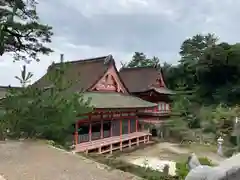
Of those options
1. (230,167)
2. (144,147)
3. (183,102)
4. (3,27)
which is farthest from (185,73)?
(230,167)

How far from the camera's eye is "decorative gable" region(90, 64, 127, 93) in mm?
17195

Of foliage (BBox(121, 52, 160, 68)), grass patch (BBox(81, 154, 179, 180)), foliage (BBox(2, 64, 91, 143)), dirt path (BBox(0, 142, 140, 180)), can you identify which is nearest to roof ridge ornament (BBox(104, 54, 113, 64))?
foliage (BBox(2, 64, 91, 143))

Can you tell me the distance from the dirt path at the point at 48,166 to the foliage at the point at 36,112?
49.1 inches

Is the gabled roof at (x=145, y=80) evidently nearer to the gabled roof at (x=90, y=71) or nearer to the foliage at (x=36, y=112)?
the gabled roof at (x=90, y=71)

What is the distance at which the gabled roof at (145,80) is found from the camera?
2502 cm

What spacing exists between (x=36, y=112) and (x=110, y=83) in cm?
1070

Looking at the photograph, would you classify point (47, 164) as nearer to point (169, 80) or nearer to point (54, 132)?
point (54, 132)

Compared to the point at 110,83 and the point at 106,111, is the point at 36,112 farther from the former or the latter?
the point at 110,83

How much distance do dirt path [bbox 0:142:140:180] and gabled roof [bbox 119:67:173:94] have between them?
60.2ft

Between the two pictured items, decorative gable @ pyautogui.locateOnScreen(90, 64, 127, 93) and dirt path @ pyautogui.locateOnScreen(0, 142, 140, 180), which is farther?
decorative gable @ pyautogui.locateOnScreen(90, 64, 127, 93)

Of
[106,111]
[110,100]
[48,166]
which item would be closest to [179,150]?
[110,100]

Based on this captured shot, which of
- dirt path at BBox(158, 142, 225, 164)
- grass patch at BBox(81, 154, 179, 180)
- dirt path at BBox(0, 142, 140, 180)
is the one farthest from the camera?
dirt path at BBox(158, 142, 225, 164)

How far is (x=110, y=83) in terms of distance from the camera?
1838 centimetres

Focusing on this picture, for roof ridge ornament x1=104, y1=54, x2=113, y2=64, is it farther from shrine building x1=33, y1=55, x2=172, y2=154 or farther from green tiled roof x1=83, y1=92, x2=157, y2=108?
green tiled roof x1=83, y1=92, x2=157, y2=108
